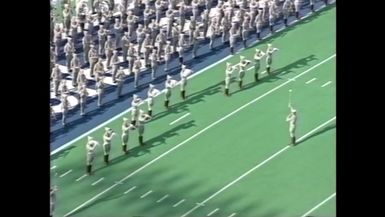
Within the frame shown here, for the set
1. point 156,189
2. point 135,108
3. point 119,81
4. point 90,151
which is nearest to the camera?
point 156,189

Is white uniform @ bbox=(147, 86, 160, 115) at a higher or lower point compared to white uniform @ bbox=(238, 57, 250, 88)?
lower

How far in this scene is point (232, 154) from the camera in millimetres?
7883

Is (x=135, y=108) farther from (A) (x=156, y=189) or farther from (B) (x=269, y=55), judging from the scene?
(B) (x=269, y=55)

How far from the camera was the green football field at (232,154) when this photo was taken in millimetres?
7746

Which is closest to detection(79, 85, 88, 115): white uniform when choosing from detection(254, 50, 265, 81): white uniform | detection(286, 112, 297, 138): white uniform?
detection(254, 50, 265, 81): white uniform

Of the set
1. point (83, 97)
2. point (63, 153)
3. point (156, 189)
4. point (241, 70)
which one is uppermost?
point (241, 70)

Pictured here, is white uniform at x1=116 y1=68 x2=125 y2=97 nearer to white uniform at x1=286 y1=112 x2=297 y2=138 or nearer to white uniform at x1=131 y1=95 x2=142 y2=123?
white uniform at x1=131 y1=95 x2=142 y2=123

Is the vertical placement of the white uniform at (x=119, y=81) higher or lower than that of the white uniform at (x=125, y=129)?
higher

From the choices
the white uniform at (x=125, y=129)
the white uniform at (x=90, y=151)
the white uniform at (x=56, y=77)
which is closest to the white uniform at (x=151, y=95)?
the white uniform at (x=125, y=129)

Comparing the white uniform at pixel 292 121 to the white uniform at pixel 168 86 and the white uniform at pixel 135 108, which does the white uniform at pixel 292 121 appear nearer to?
the white uniform at pixel 168 86

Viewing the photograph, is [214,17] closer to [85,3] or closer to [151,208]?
[85,3]

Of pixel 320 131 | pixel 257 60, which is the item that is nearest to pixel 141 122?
pixel 257 60

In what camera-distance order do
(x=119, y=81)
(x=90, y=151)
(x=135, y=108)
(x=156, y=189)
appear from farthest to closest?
(x=119, y=81), (x=135, y=108), (x=90, y=151), (x=156, y=189)

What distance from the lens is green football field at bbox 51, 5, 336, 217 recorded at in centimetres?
775
